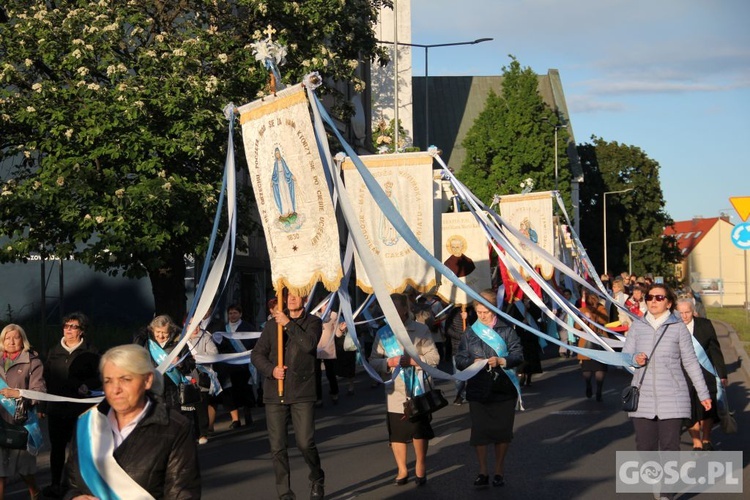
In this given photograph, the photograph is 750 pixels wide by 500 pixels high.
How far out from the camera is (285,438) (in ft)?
32.3

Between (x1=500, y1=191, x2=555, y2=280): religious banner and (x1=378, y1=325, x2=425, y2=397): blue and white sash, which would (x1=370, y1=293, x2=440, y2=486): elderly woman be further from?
(x1=500, y1=191, x2=555, y2=280): religious banner

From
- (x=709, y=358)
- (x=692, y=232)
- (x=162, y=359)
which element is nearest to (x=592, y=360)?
(x=709, y=358)

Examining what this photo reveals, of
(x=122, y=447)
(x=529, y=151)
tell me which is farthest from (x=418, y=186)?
(x=529, y=151)

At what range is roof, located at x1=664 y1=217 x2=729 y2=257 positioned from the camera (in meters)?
142

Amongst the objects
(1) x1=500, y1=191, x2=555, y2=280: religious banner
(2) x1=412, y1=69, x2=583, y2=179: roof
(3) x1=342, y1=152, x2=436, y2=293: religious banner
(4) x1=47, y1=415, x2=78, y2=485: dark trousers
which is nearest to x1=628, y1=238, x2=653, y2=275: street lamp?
(2) x1=412, y1=69, x2=583, y2=179: roof

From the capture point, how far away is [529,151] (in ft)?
231

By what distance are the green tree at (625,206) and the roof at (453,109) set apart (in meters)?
4.20

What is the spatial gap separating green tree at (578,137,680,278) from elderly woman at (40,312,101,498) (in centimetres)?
8337

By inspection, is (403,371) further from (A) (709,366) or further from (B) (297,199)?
(A) (709,366)

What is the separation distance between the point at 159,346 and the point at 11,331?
2.02m

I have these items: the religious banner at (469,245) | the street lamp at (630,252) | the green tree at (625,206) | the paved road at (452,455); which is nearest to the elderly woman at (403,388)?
the paved road at (452,455)

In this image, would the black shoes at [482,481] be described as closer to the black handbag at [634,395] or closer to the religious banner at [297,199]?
the black handbag at [634,395]

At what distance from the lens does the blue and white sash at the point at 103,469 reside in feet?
15.6

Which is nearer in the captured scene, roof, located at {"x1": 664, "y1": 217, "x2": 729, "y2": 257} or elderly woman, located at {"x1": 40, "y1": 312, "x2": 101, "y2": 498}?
elderly woman, located at {"x1": 40, "y1": 312, "x2": 101, "y2": 498}
